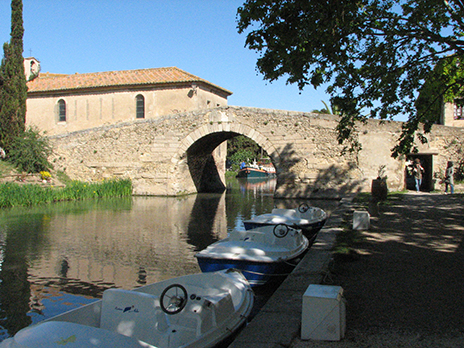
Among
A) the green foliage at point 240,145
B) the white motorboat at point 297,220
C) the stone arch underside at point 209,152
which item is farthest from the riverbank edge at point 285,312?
the green foliage at point 240,145

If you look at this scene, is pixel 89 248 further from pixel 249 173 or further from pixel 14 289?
pixel 249 173

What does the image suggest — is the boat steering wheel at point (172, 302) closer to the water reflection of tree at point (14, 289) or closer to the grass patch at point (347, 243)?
the water reflection of tree at point (14, 289)

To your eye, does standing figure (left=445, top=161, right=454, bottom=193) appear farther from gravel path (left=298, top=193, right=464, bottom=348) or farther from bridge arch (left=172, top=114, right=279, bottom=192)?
gravel path (left=298, top=193, right=464, bottom=348)

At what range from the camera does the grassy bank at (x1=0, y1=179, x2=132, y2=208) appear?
15.0 metres

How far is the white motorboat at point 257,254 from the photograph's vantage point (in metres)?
5.98

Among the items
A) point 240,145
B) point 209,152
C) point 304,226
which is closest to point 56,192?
point 209,152

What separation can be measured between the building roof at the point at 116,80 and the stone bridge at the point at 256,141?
5.30 meters

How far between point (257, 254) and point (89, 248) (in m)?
4.18

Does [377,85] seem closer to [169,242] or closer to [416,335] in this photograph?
[169,242]

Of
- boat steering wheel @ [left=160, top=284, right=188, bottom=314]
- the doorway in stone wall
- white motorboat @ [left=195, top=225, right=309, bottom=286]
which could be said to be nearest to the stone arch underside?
the doorway in stone wall

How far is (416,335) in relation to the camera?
3.31 meters

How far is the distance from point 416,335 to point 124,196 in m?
17.8

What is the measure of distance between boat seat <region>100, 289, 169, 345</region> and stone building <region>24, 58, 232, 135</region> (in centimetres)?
2098

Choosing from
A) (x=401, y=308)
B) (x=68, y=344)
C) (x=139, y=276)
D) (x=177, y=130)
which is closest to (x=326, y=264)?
(x=401, y=308)
